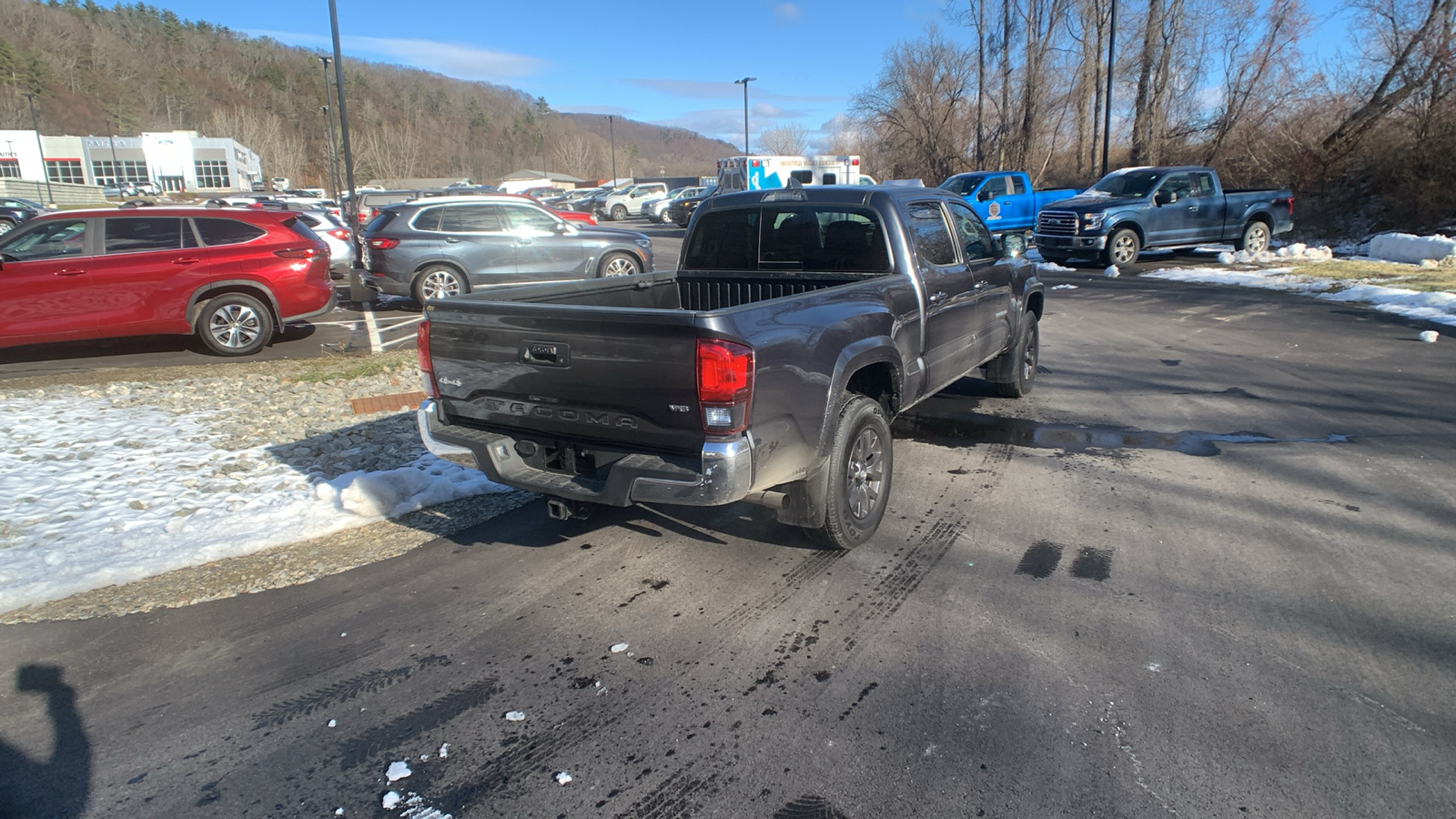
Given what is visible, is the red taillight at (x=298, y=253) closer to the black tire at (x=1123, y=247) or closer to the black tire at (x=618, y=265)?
the black tire at (x=618, y=265)

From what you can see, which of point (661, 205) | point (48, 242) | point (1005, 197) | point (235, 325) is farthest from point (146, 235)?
point (661, 205)

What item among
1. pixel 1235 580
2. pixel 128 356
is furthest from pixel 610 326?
Result: pixel 128 356

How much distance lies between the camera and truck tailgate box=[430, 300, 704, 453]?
349cm

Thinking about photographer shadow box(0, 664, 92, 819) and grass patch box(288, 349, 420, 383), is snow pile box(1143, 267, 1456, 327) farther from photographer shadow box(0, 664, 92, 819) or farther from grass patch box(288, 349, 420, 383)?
photographer shadow box(0, 664, 92, 819)

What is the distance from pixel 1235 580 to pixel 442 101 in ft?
612

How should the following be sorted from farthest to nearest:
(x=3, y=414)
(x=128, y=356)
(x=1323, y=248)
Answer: (x=1323, y=248), (x=128, y=356), (x=3, y=414)

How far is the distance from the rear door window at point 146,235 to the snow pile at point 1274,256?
1846 centimetres

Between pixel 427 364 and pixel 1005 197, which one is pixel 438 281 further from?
pixel 1005 197


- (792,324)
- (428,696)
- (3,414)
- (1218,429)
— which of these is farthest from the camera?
(3,414)

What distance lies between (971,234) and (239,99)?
16256 centimetres

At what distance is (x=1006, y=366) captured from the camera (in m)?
7.27

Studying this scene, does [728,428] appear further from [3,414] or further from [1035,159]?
[1035,159]

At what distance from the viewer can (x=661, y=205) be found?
4159cm

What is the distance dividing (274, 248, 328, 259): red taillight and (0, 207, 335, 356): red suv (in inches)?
0.4
